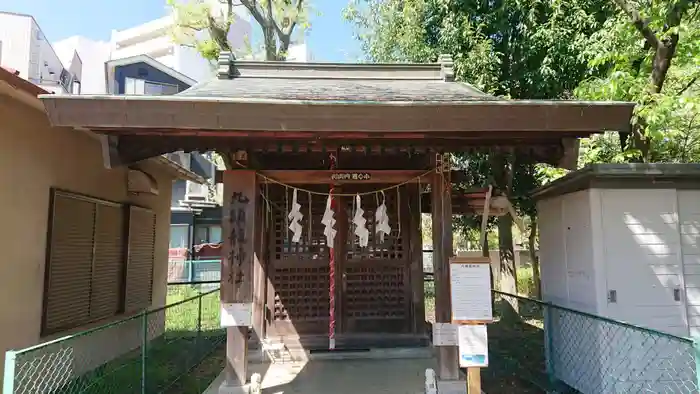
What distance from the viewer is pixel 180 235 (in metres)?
20.2

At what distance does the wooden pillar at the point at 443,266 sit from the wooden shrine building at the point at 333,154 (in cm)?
1

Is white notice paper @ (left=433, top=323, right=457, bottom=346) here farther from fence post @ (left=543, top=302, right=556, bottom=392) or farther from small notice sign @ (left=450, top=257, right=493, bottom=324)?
fence post @ (left=543, top=302, right=556, bottom=392)

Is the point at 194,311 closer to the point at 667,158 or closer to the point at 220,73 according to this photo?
the point at 220,73

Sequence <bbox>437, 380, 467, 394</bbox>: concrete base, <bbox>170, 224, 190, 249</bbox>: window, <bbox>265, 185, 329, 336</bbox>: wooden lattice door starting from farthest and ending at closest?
<bbox>170, 224, 190, 249</bbox>: window < <bbox>265, 185, 329, 336</bbox>: wooden lattice door < <bbox>437, 380, 467, 394</bbox>: concrete base

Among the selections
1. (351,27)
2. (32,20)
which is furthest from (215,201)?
(351,27)

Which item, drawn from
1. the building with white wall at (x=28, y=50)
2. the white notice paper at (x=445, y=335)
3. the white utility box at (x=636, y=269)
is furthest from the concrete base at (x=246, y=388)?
the building with white wall at (x=28, y=50)

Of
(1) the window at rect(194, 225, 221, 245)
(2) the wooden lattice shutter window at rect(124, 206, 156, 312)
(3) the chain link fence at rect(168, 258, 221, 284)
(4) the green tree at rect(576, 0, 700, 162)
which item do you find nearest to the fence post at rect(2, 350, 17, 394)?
(2) the wooden lattice shutter window at rect(124, 206, 156, 312)

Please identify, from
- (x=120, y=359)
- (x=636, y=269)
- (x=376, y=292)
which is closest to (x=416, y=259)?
(x=376, y=292)

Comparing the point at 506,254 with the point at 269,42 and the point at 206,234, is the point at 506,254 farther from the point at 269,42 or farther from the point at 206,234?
the point at 206,234

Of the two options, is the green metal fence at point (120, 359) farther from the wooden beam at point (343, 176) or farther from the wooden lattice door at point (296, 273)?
the wooden beam at point (343, 176)

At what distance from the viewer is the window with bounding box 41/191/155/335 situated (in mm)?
5145

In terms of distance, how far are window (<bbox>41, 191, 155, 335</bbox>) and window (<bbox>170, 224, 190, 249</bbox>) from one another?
12.8 metres

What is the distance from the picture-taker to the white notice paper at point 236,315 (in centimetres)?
460

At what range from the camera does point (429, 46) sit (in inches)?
374
